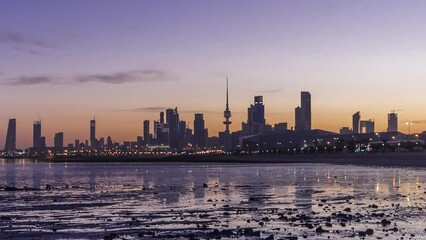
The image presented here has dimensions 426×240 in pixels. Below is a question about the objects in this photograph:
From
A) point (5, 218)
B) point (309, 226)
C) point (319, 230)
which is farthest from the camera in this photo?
point (5, 218)

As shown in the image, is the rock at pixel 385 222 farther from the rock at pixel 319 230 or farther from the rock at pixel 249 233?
the rock at pixel 249 233

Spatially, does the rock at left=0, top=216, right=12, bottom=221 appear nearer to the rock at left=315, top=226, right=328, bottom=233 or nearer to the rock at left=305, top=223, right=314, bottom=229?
the rock at left=305, top=223, right=314, bottom=229

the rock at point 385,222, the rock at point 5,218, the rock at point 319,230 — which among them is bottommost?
the rock at point 5,218

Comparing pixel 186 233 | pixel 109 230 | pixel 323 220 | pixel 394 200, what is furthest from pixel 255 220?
pixel 394 200

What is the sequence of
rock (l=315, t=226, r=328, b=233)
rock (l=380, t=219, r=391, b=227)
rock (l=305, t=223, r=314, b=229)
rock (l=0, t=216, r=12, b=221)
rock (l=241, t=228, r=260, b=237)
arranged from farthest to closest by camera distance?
1. rock (l=0, t=216, r=12, b=221)
2. rock (l=380, t=219, r=391, b=227)
3. rock (l=305, t=223, r=314, b=229)
4. rock (l=315, t=226, r=328, b=233)
5. rock (l=241, t=228, r=260, b=237)

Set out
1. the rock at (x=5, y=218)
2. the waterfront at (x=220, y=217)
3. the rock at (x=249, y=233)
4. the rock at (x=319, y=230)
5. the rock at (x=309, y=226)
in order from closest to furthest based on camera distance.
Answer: the rock at (x=249, y=233), the rock at (x=319, y=230), the waterfront at (x=220, y=217), the rock at (x=309, y=226), the rock at (x=5, y=218)

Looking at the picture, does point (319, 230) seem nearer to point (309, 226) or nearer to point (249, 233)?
point (309, 226)

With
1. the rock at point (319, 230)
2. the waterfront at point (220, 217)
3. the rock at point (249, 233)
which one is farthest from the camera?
the waterfront at point (220, 217)

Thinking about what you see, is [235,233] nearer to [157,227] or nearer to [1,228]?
[157,227]

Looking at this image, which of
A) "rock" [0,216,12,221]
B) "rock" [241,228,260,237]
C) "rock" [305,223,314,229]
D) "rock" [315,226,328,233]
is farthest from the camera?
"rock" [0,216,12,221]

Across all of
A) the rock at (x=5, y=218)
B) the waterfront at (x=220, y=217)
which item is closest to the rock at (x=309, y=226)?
the waterfront at (x=220, y=217)

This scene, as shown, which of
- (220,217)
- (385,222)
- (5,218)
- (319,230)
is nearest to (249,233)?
(319,230)

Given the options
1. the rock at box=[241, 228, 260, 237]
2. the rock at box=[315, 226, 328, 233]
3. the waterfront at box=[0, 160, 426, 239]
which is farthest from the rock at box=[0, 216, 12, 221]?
the rock at box=[315, 226, 328, 233]

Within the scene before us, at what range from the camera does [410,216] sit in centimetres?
3144
